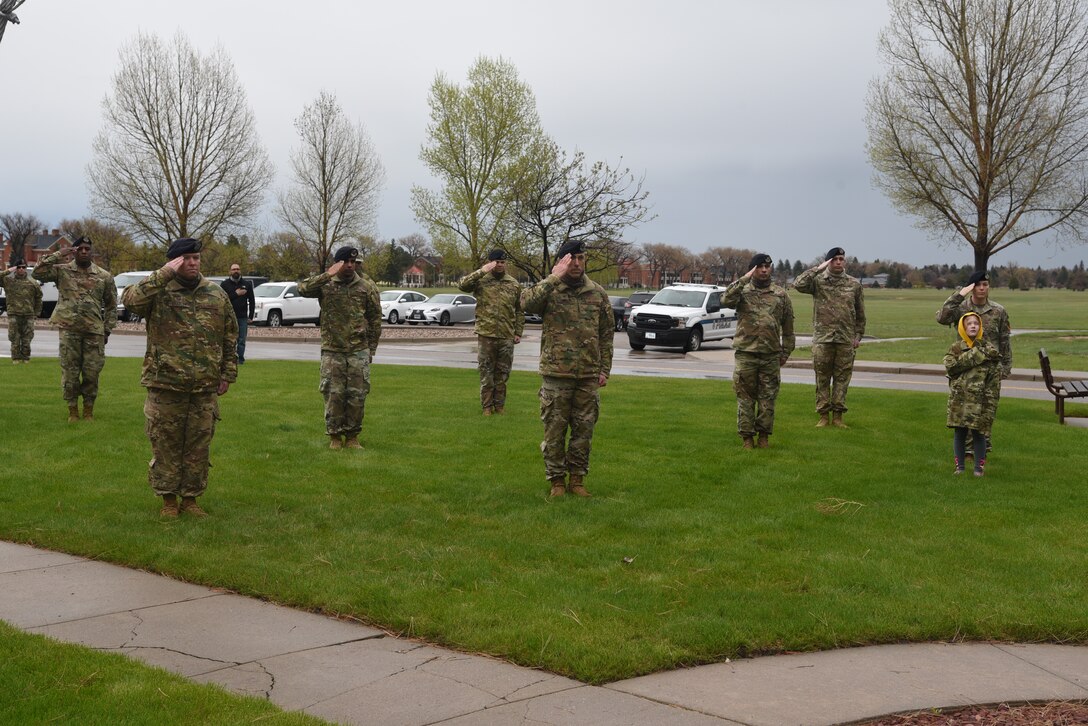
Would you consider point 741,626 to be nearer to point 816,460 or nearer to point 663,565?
point 663,565

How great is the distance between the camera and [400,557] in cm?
660

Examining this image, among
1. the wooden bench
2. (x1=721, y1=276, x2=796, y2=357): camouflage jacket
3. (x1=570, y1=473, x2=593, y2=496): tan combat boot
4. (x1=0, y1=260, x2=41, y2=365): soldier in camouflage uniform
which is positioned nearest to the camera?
(x1=570, y1=473, x2=593, y2=496): tan combat boot

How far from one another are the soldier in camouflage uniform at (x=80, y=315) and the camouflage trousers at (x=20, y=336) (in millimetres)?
7876

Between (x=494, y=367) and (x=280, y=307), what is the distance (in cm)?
2621

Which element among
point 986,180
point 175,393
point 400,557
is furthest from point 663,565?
point 986,180

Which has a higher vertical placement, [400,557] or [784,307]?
[784,307]

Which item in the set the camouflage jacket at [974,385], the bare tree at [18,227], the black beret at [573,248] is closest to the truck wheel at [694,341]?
the camouflage jacket at [974,385]

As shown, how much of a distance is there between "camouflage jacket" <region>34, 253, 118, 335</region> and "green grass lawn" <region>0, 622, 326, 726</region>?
310 inches

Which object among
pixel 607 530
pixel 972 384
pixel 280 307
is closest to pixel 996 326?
pixel 972 384

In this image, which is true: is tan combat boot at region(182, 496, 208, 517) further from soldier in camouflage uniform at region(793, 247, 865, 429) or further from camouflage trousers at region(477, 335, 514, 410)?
soldier in camouflage uniform at region(793, 247, 865, 429)

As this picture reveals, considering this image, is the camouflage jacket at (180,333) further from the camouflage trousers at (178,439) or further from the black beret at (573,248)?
the black beret at (573,248)

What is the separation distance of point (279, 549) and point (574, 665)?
2.72m

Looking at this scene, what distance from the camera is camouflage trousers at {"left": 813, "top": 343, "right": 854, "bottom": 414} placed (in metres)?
12.6

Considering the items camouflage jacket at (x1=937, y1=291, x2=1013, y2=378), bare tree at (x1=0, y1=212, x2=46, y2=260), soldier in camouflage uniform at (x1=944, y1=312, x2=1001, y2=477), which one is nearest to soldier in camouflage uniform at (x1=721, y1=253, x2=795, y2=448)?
camouflage jacket at (x1=937, y1=291, x2=1013, y2=378)
